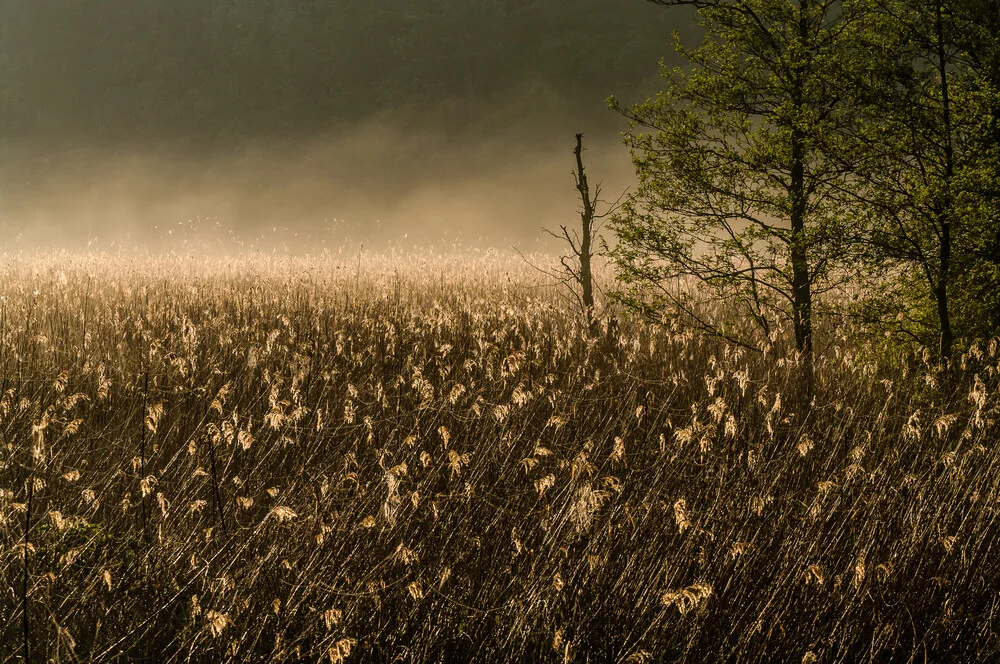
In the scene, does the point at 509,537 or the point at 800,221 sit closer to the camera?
the point at 509,537

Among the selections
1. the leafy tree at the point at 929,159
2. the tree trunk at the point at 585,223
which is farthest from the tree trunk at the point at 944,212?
the tree trunk at the point at 585,223

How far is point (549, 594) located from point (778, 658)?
828mm

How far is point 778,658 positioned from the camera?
262 centimetres

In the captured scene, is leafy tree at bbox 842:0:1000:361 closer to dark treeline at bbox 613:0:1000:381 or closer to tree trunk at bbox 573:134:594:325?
dark treeline at bbox 613:0:1000:381

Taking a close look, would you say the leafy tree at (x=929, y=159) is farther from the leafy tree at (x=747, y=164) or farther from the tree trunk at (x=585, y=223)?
the tree trunk at (x=585, y=223)

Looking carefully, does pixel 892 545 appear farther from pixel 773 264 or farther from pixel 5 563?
pixel 773 264

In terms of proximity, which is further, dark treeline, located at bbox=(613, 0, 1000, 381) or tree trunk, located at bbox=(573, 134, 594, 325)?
tree trunk, located at bbox=(573, 134, 594, 325)

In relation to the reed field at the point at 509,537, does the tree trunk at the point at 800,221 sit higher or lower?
higher

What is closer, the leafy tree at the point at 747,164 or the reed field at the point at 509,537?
the reed field at the point at 509,537

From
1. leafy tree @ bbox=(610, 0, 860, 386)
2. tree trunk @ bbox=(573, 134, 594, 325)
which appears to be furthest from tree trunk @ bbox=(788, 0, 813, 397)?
tree trunk @ bbox=(573, 134, 594, 325)

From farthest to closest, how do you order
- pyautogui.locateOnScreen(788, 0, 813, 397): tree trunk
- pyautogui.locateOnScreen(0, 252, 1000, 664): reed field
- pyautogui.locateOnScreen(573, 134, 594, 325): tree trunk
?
pyautogui.locateOnScreen(573, 134, 594, 325): tree trunk < pyautogui.locateOnScreen(788, 0, 813, 397): tree trunk < pyautogui.locateOnScreen(0, 252, 1000, 664): reed field

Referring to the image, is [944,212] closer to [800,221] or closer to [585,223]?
[800,221]

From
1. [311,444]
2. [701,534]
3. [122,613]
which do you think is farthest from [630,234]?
[122,613]

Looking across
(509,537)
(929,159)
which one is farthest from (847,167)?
(509,537)
